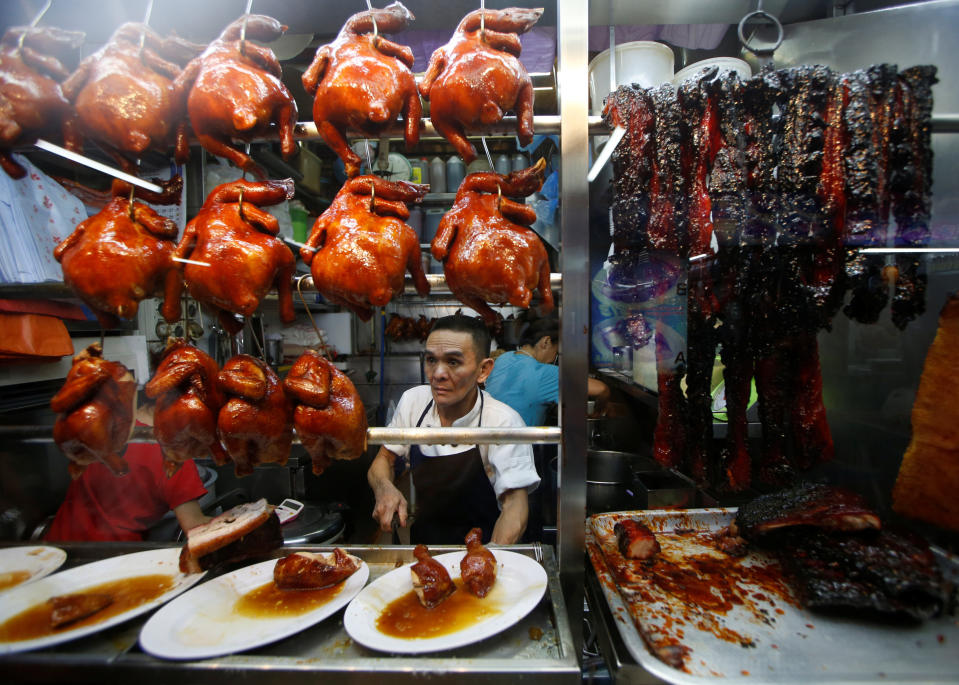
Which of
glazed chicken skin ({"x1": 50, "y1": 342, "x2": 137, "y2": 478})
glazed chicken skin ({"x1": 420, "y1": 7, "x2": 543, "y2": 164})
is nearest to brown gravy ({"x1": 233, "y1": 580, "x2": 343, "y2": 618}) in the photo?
glazed chicken skin ({"x1": 50, "y1": 342, "x2": 137, "y2": 478})

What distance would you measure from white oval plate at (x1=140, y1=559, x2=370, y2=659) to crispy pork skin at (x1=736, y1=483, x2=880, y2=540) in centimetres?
170

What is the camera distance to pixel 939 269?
83.0 inches

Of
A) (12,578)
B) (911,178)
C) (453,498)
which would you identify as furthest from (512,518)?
(911,178)

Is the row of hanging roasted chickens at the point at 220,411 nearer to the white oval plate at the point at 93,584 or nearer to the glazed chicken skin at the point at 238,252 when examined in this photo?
the glazed chicken skin at the point at 238,252

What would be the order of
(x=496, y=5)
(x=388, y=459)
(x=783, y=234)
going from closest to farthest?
(x=783, y=234)
(x=496, y=5)
(x=388, y=459)

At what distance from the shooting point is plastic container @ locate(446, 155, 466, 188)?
6.22m

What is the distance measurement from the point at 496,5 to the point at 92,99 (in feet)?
5.62

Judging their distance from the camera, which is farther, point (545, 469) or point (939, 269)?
point (545, 469)

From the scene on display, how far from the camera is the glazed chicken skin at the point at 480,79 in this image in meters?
1.45

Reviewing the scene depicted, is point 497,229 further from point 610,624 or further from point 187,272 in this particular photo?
point 610,624

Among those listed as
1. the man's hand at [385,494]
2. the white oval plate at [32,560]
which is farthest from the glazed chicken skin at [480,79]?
the white oval plate at [32,560]

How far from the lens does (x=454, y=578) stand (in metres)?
1.68

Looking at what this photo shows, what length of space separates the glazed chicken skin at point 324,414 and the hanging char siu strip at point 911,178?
A: 7.12 feet

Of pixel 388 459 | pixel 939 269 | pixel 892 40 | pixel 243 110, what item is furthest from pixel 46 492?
pixel 892 40
